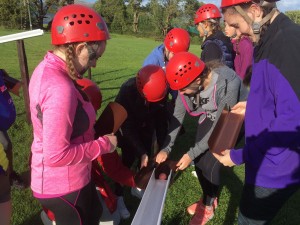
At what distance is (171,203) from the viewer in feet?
14.5

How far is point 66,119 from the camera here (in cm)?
192

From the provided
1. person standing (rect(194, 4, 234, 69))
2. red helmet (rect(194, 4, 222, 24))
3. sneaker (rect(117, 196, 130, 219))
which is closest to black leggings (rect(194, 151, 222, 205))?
sneaker (rect(117, 196, 130, 219))

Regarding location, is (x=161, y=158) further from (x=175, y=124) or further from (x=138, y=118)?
(x=138, y=118)

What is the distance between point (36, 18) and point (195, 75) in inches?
2773

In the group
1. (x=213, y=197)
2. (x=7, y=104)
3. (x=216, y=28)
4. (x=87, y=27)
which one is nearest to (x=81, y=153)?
(x=87, y=27)

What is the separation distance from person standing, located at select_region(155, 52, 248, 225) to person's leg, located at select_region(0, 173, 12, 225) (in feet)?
5.49

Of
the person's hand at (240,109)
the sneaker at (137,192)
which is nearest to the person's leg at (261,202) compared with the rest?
the person's hand at (240,109)

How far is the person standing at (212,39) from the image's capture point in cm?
498

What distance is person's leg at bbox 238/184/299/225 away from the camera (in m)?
2.23

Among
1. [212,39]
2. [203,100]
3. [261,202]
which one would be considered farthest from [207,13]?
[261,202]

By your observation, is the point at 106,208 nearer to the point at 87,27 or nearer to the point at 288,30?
the point at 87,27

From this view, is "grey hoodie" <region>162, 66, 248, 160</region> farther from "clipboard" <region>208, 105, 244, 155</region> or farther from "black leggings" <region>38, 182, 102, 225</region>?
"black leggings" <region>38, 182, 102, 225</region>

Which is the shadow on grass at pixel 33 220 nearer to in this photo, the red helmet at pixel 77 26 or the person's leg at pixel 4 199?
the person's leg at pixel 4 199

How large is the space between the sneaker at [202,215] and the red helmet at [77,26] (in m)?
2.77
